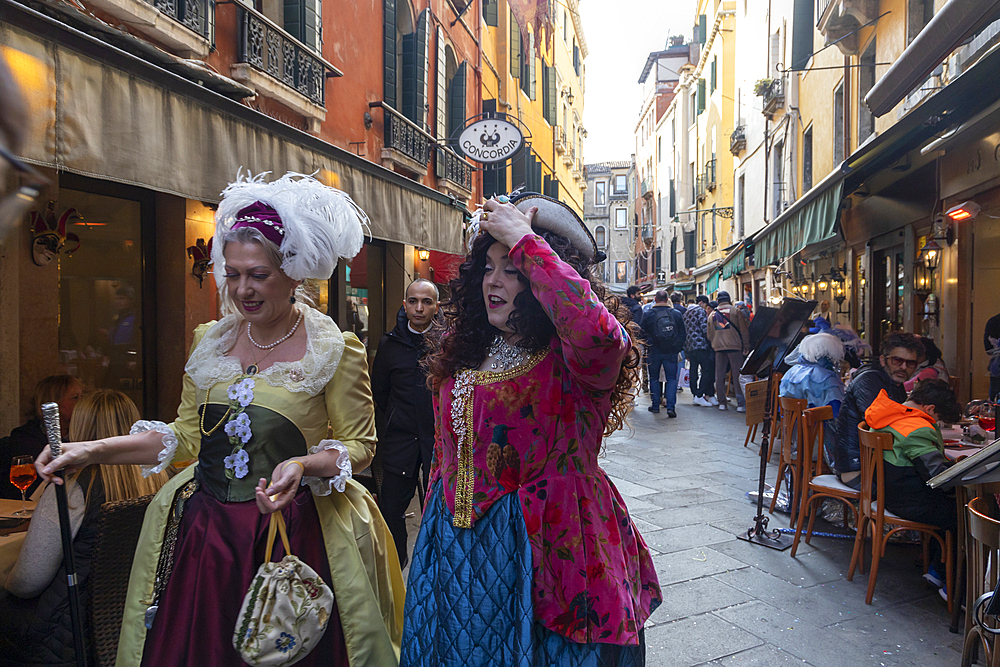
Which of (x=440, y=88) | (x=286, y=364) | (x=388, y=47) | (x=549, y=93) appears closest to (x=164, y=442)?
(x=286, y=364)

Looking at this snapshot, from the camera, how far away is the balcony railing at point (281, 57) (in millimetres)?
5477

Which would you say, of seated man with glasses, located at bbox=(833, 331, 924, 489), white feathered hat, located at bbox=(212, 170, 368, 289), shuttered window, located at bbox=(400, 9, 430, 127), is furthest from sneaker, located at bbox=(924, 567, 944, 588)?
shuttered window, located at bbox=(400, 9, 430, 127)

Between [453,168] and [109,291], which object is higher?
[453,168]

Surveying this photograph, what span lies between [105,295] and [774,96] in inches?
572

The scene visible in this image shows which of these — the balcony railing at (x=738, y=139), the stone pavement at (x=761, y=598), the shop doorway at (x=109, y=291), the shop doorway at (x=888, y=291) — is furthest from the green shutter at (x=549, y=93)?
the shop doorway at (x=109, y=291)

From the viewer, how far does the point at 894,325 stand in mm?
9891

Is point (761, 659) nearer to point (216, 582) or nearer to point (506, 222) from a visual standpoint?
point (216, 582)

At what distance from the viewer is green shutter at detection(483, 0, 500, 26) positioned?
1542cm

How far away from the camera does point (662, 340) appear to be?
10.6 meters

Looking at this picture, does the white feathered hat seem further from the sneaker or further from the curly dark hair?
the sneaker

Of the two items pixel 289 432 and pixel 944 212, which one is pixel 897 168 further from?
pixel 289 432

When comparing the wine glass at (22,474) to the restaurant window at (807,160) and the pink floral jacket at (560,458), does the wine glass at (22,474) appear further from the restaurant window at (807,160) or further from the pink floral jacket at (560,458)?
the restaurant window at (807,160)

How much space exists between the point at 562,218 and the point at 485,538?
79 cm

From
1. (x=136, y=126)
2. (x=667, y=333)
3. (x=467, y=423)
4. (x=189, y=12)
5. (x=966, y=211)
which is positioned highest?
(x=189, y=12)
